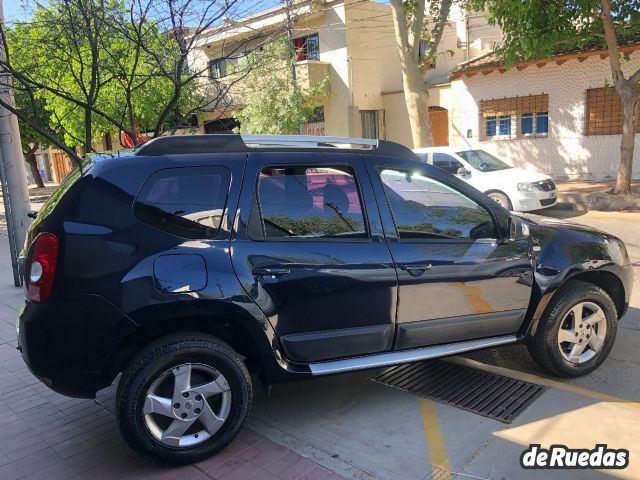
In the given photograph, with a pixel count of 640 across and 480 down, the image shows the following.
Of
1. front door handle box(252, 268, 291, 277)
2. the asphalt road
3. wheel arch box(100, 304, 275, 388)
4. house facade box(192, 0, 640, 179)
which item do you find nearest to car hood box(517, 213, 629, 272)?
the asphalt road

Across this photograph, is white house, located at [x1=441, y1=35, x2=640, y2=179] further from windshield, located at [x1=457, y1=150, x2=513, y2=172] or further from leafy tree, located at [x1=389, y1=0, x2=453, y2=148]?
windshield, located at [x1=457, y1=150, x2=513, y2=172]

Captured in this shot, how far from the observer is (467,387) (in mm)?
3869

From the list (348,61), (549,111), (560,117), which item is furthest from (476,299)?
(348,61)

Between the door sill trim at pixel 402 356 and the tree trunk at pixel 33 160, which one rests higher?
the tree trunk at pixel 33 160

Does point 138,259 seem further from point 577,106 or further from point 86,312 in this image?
point 577,106

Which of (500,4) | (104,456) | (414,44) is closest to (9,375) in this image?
(104,456)

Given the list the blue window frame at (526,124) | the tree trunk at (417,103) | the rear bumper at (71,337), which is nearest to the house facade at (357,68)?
the blue window frame at (526,124)

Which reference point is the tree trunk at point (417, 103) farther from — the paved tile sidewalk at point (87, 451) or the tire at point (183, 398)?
the tire at point (183, 398)

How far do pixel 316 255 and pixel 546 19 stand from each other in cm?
1022

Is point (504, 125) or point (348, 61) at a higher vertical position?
point (348, 61)

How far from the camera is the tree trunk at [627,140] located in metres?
11.3

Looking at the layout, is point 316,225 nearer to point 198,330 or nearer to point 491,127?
point 198,330

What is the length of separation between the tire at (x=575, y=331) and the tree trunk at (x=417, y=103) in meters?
11.2

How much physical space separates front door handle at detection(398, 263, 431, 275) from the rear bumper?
5.42ft
